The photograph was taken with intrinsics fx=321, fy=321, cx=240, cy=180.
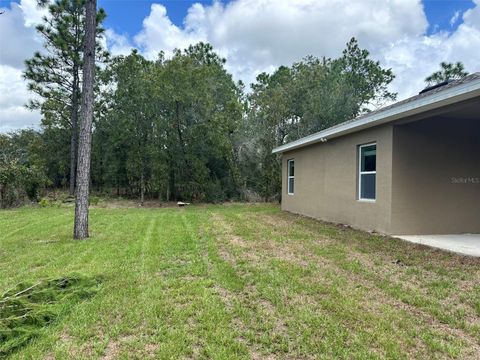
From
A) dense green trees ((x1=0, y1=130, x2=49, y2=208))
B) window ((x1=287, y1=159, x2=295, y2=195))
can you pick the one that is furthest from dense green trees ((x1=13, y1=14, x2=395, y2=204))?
window ((x1=287, y1=159, x2=295, y2=195))

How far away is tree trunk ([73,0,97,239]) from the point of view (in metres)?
6.37

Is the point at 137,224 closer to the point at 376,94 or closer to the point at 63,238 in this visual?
the point at 63,238

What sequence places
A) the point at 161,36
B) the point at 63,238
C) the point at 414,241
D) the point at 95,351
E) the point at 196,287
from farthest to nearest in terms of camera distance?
1. the point at 161,36
2. the point at 63,238
3. the point at 414,241
4. the point at 196,287
5. the point at 95,351

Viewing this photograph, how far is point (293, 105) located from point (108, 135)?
10.6 meters

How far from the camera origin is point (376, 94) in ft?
69.3

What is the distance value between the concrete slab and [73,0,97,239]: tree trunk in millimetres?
6448

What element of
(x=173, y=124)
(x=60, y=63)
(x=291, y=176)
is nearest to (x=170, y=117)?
(x=173, y=124)

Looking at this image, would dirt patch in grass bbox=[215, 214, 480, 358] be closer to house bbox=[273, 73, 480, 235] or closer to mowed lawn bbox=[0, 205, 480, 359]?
mowed lawn bbox=[0, 205, 480, 359]

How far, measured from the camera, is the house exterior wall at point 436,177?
21.9ft

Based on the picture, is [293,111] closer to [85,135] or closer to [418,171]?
[418,171]

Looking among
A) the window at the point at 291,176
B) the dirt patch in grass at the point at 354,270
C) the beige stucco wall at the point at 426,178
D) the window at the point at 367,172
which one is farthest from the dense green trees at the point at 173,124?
the beige stucco wall at the point at 426,178

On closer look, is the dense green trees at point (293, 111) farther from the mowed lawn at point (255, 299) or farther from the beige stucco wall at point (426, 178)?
the mowed lawn at point (255, 299)

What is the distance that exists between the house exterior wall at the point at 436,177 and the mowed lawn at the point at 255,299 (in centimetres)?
110

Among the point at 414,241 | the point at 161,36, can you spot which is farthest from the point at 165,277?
the point at 161,36
